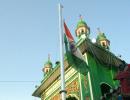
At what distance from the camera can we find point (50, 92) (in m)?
27.9

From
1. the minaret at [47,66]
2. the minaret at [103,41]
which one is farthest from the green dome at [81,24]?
the minaret at [47,66]

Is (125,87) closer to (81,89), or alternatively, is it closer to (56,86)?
(81,89)

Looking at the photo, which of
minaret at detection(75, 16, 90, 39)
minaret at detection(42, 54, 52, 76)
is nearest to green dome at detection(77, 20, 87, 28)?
minaret at detection(75, 16, 90, 39)

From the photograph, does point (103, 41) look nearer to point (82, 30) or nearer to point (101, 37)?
→ point (101, 37)

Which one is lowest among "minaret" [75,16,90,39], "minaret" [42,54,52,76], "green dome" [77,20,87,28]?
"minaret" [42,54,52,76]

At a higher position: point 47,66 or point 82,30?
point 82,30

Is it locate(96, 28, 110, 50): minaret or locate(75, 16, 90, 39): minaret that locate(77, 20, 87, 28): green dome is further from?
locate(96, 28, 110, 50): minaret

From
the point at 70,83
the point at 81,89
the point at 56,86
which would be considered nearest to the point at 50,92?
the point at 56,86

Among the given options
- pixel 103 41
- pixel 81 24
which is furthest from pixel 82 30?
pixel 103 41

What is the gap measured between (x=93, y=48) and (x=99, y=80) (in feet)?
7.77

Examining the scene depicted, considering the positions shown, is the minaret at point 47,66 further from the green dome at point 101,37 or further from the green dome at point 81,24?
the green dome at point 81,24

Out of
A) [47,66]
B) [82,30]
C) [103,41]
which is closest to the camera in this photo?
[82,30]

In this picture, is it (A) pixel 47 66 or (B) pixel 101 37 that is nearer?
(B) pixel 101 37

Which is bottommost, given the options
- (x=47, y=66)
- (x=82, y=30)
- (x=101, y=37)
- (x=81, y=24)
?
(x=47, y=66)
